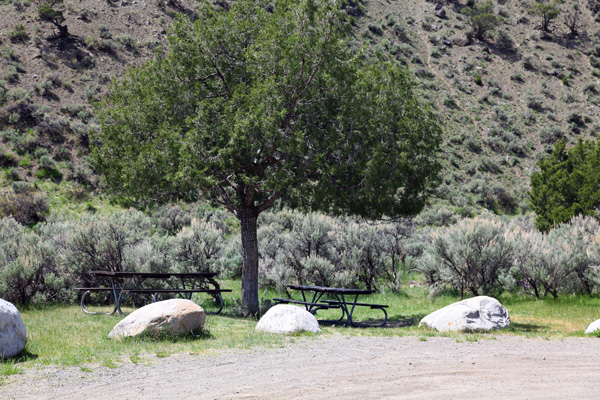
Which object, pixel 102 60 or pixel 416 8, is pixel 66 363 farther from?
pixel 416 8

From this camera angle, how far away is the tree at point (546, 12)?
5703 cm

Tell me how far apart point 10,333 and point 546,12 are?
64.6 meters

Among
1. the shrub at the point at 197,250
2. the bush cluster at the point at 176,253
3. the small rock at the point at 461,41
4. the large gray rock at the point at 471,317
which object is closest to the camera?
the large gray rock at the point at 471,317

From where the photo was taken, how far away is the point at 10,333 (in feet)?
19.1

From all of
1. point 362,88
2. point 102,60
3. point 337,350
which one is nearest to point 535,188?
point 362,88

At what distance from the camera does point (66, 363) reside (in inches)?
218

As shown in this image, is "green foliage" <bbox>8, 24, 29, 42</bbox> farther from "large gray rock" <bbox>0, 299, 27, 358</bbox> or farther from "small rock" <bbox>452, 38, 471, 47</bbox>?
"small rock" <bbox>452, 38, 471, 47</bbox>

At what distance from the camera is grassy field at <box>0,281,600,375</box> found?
236 inches

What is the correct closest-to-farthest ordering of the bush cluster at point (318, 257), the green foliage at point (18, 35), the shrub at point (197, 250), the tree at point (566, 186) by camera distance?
the bush cluster at point (318, 257) → the shrub at point (197, 250) → the tree at point (566, 186) → the green foliage at point (18, 35)

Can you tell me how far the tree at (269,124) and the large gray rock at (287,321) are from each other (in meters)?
2.18

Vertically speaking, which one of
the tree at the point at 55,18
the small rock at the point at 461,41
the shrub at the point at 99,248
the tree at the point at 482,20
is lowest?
the shrub at the point at 99,248

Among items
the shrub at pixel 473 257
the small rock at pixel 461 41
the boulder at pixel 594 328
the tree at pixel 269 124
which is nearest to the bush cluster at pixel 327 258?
the shrub at pixel 473 257

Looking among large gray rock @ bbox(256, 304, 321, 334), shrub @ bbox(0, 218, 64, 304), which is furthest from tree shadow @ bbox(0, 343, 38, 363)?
shrub @ bbox(0, 218, 64, 304)

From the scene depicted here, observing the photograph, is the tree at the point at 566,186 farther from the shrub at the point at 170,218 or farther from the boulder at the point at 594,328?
the shrub at the point at 170,218
